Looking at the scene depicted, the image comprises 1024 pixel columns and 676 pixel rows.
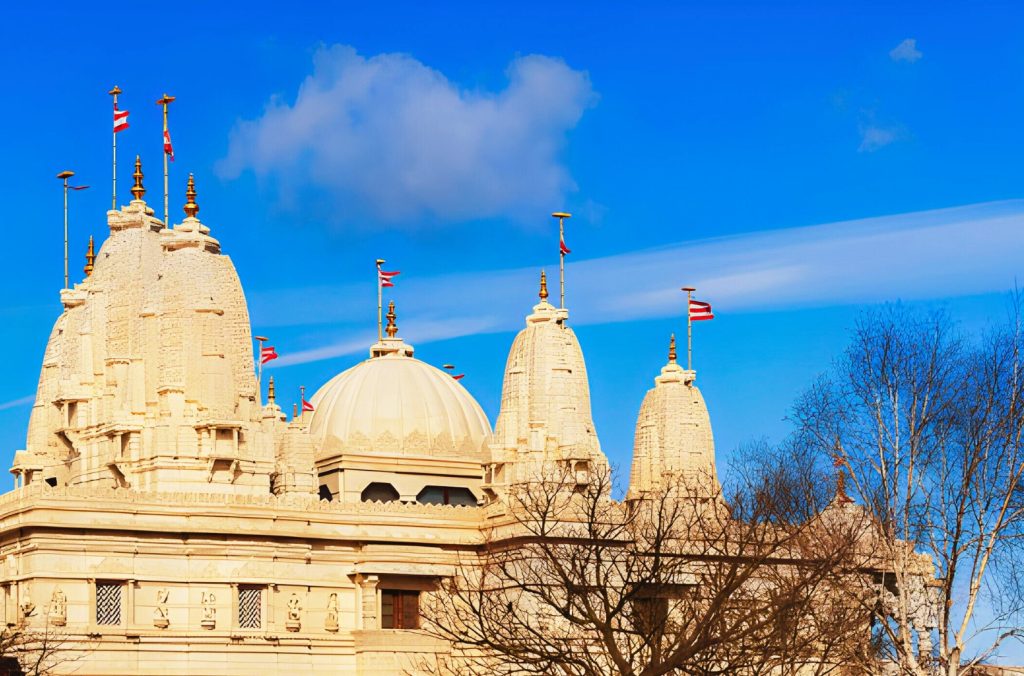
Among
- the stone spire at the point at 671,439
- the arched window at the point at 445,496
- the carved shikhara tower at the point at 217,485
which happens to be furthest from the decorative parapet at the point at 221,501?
the stone spire at the point at 671,439

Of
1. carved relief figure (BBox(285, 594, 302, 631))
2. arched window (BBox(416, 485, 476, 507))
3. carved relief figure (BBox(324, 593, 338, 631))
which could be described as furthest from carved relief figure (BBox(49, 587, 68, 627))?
arched window (BBox(416, 485, 476, 507))

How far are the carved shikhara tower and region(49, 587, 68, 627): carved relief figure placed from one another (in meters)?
0.07

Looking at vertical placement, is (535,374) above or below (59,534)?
above

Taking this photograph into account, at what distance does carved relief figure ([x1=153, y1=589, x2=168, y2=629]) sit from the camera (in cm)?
6278

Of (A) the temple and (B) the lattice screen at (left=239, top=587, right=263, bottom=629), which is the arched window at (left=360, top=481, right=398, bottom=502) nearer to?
(A) the temple

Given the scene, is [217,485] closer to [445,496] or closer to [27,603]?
[27,603]

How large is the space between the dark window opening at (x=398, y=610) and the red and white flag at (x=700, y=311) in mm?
17418

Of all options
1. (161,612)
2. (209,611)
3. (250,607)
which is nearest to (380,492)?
(250,607)

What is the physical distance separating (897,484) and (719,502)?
25729 mm

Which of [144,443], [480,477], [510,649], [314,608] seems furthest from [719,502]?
[510,649]

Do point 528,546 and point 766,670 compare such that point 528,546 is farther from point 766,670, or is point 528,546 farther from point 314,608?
point 766,670

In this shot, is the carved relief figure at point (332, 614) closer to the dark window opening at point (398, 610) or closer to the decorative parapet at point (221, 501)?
the dark window opening at point (398, 610)

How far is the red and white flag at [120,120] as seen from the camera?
228ft

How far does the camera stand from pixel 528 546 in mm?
65438
